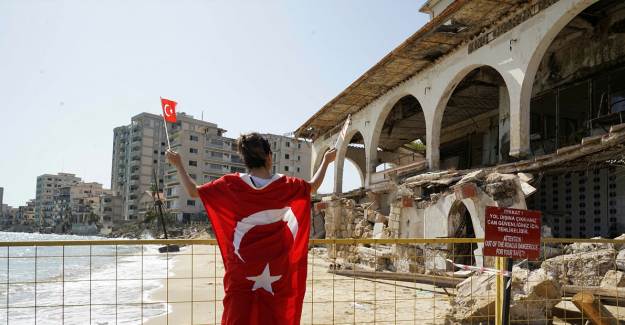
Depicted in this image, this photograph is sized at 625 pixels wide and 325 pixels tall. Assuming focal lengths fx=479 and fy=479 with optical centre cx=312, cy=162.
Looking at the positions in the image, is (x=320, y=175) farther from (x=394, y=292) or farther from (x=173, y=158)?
(x=394, y=292)

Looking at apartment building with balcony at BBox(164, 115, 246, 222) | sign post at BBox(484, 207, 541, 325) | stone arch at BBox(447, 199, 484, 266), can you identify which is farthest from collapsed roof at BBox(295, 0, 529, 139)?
apartment building with balcony at BBox(164, 115, 246, 222)

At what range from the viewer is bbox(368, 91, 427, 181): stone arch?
22391 millimetres

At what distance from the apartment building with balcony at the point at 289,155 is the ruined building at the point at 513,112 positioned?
5656 centimetres

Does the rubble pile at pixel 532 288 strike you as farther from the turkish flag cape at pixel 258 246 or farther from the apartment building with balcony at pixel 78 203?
the apartment building with balcony at pixel 78 203

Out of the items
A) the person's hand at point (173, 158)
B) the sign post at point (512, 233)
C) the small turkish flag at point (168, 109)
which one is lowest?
the sign post at point (512, 233)

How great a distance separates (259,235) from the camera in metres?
2.45

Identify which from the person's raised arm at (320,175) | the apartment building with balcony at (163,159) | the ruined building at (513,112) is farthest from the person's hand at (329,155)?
the apartment building with balcony at (163,159)

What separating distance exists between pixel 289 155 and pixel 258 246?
A: 257 feet

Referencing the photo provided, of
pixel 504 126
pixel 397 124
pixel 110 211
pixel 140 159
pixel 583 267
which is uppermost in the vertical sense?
pixel 140 159

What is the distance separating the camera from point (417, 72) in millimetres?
19203

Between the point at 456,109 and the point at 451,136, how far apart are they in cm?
395

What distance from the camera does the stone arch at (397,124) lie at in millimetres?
22391

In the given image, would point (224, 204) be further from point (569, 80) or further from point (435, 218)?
point (569, 80)

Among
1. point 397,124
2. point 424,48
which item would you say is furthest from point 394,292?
point 397,124
